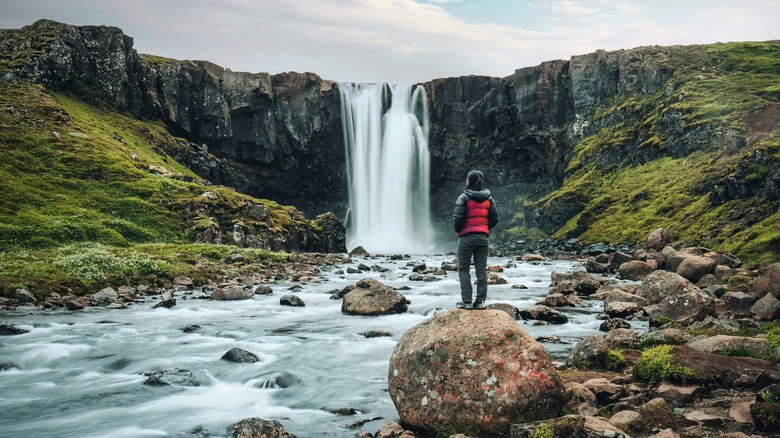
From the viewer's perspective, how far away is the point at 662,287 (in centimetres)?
2436

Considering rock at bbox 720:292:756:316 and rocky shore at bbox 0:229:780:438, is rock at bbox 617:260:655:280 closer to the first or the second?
rock at bbox 720:292:756:316

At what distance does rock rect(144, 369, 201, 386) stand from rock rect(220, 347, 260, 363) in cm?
176

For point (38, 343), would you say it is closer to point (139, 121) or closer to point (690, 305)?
point (690, 305)

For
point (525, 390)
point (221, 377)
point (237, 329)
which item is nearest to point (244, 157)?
point (237, 329)

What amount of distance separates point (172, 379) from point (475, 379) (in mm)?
10107

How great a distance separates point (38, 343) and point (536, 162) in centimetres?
11370

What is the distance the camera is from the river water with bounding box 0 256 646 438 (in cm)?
1302

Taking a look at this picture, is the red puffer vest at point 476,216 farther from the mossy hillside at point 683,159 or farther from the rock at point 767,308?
the mossy hillside at point 683,159

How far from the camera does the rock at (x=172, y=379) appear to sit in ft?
51.9

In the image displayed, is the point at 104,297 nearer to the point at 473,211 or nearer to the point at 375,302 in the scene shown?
the point at 375,302

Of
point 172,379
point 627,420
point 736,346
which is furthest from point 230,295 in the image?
point 627,420

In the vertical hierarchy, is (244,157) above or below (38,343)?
above

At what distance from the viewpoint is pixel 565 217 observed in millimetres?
93000

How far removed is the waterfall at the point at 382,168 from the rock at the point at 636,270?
78.7 metres
